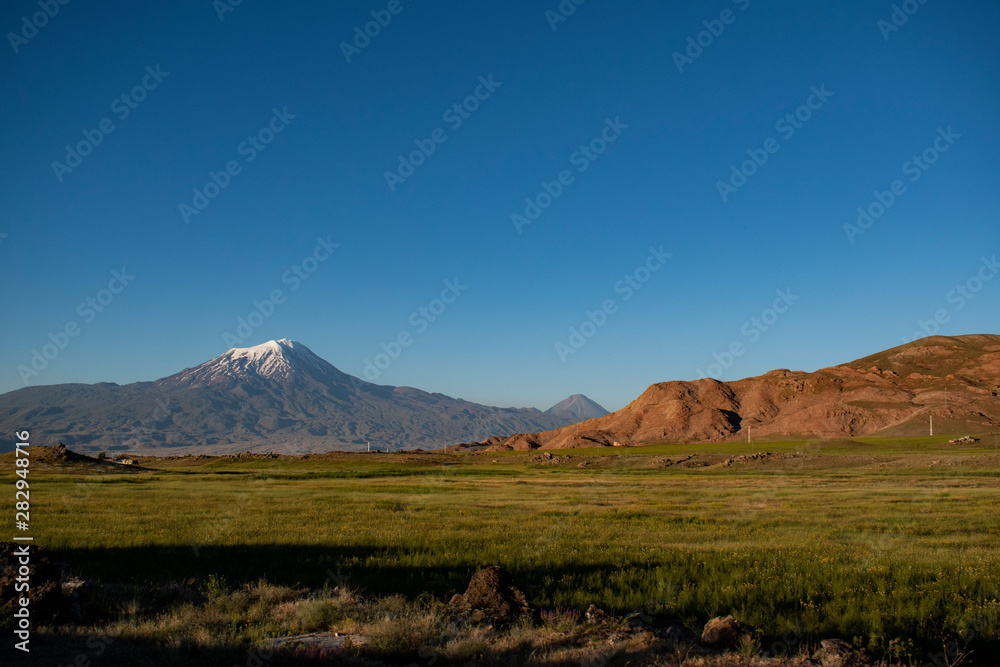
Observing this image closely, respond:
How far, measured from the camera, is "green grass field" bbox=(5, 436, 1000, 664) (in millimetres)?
9305

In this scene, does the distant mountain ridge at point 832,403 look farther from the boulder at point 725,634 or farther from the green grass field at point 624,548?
the boulder at point 725,634

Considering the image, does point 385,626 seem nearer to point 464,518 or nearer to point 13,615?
point 13,615

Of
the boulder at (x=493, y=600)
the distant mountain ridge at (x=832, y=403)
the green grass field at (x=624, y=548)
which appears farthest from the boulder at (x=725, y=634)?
the distant mountain ridge at (x=832, y=403)

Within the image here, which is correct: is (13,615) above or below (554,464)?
above

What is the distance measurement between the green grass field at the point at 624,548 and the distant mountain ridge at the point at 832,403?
330 ft

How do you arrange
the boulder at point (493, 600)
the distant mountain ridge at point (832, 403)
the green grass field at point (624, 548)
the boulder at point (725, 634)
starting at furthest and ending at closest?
the distant mountain ridge at point (832, 403)
the green grass field at point (624, 548)
the boulder at point (493, 600)
the boulder at point (725, 634)

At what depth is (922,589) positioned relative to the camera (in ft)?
33.8

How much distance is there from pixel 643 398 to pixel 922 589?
154m

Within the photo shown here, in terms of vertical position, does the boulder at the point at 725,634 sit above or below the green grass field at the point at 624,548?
above

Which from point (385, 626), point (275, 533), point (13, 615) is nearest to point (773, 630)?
point (385, 626)

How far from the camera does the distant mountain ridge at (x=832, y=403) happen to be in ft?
371

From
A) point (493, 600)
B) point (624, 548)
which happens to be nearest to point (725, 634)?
point (493, 600)

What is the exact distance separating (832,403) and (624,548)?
443 ft

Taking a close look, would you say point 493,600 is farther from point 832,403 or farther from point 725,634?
point 832,403
